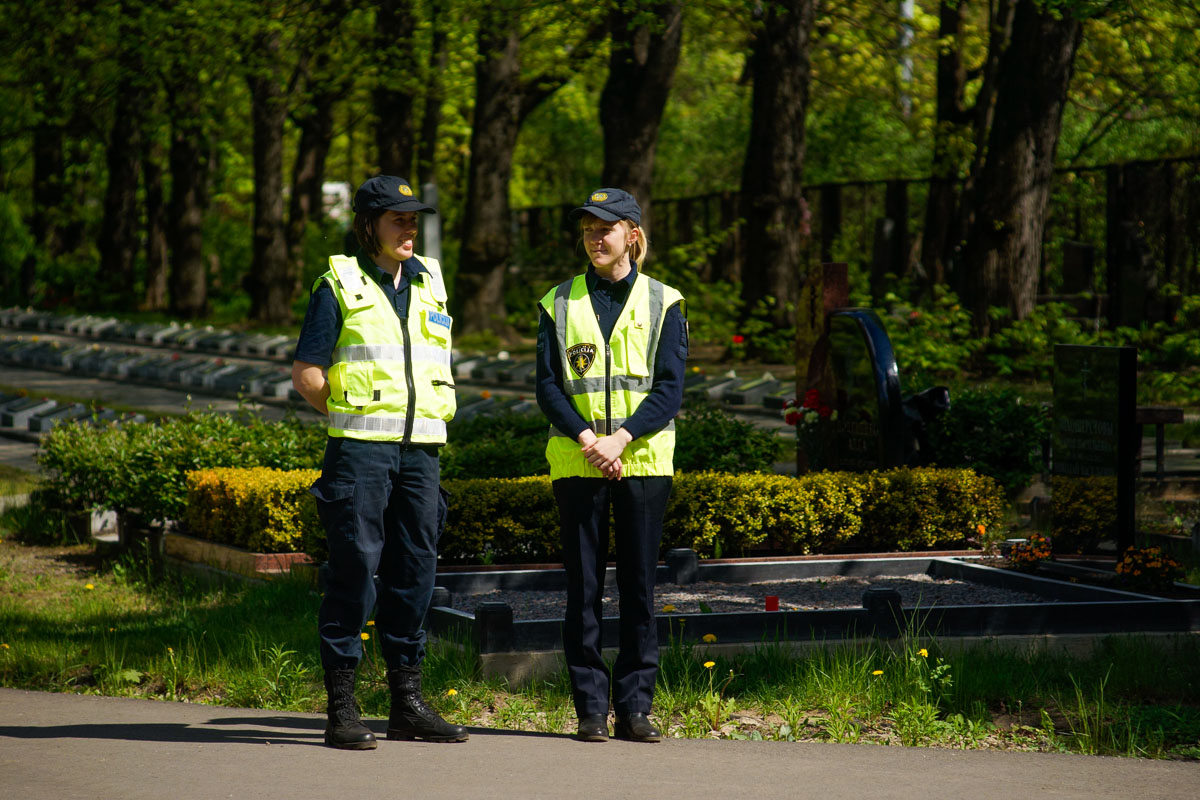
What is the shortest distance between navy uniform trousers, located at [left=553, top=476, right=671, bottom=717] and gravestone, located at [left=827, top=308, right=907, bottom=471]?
4.92 metres

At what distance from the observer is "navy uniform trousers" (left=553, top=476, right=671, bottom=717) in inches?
209

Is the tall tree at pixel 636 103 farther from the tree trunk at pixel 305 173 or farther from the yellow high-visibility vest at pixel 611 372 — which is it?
the tree trunk at pixel 305 173

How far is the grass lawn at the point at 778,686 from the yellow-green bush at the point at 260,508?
1295 millimetres

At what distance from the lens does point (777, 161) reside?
65.5ft

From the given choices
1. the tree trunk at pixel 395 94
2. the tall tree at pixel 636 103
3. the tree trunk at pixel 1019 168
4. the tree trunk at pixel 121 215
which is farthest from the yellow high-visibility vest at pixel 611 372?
the tree trunk at pixel 121 215

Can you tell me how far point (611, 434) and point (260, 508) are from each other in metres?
3.91

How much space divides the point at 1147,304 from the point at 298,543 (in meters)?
15.1

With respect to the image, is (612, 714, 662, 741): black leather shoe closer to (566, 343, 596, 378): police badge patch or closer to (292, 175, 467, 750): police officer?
(292, 175, 467, 750): police officer

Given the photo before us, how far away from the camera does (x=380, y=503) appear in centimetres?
511

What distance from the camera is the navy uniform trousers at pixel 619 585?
17.4ft

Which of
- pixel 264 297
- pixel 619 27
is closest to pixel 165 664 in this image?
pixel 619 27

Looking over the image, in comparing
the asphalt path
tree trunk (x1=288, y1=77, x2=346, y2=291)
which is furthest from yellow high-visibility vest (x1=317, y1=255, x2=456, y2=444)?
tree trunk (x1=288, y1=77, x2=346, y2=291)

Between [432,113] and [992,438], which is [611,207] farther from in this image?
[432,113]

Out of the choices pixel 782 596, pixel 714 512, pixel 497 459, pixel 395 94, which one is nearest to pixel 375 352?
pixel 782 596
